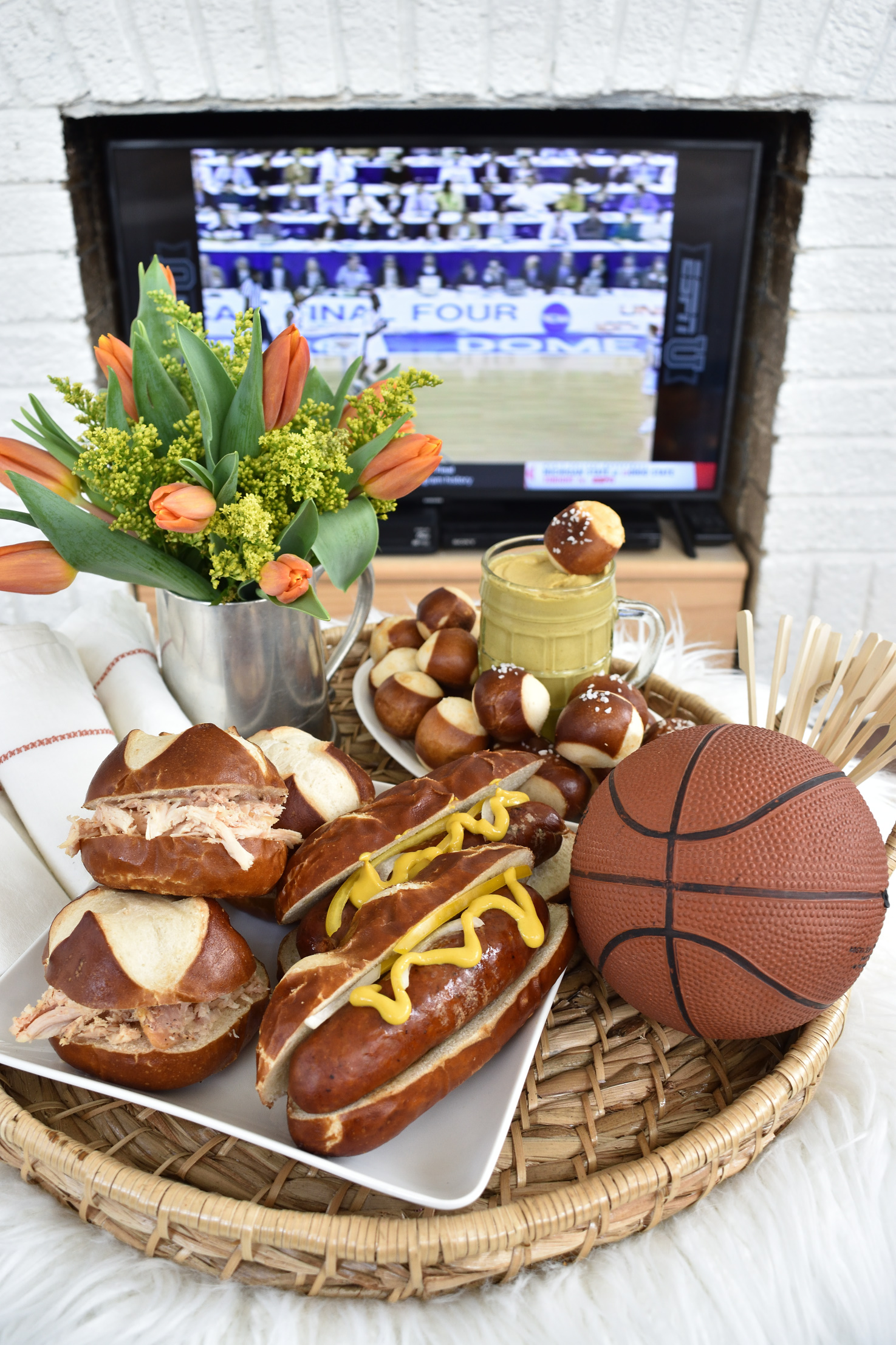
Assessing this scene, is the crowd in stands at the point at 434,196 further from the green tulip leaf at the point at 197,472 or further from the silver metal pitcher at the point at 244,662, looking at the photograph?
the green tulip leaf at the point at 197,472

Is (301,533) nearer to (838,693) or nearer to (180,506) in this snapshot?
(180,506)

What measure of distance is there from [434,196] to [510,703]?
4.89 feet

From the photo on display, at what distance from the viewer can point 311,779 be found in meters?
0.88

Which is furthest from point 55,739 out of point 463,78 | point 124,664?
point 463,78

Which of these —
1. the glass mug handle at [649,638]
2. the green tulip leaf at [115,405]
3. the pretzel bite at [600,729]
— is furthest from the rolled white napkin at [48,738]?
the glass mug handle at [649,638]

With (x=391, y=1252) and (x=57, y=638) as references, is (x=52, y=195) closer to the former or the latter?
(x=57, y=638)

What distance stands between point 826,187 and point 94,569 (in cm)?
171

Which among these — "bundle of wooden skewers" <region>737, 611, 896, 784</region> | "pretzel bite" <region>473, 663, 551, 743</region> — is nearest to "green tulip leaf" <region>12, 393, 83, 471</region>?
"pretzel bite" <region>473, 663, 551, 743</region>

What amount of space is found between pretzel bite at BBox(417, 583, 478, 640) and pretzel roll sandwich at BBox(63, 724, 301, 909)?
1.46 feet

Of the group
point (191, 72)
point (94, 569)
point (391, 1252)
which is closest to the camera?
point (391, 1252)

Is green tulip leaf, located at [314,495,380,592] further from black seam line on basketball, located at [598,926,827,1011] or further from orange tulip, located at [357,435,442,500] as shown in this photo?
black seam line on basketball, located at [598,926,827,1011]

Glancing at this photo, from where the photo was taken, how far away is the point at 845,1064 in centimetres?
82

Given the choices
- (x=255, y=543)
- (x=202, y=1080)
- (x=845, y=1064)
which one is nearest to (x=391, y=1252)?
(x=202, y=1080)

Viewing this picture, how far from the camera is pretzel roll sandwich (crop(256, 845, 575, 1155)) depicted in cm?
64
